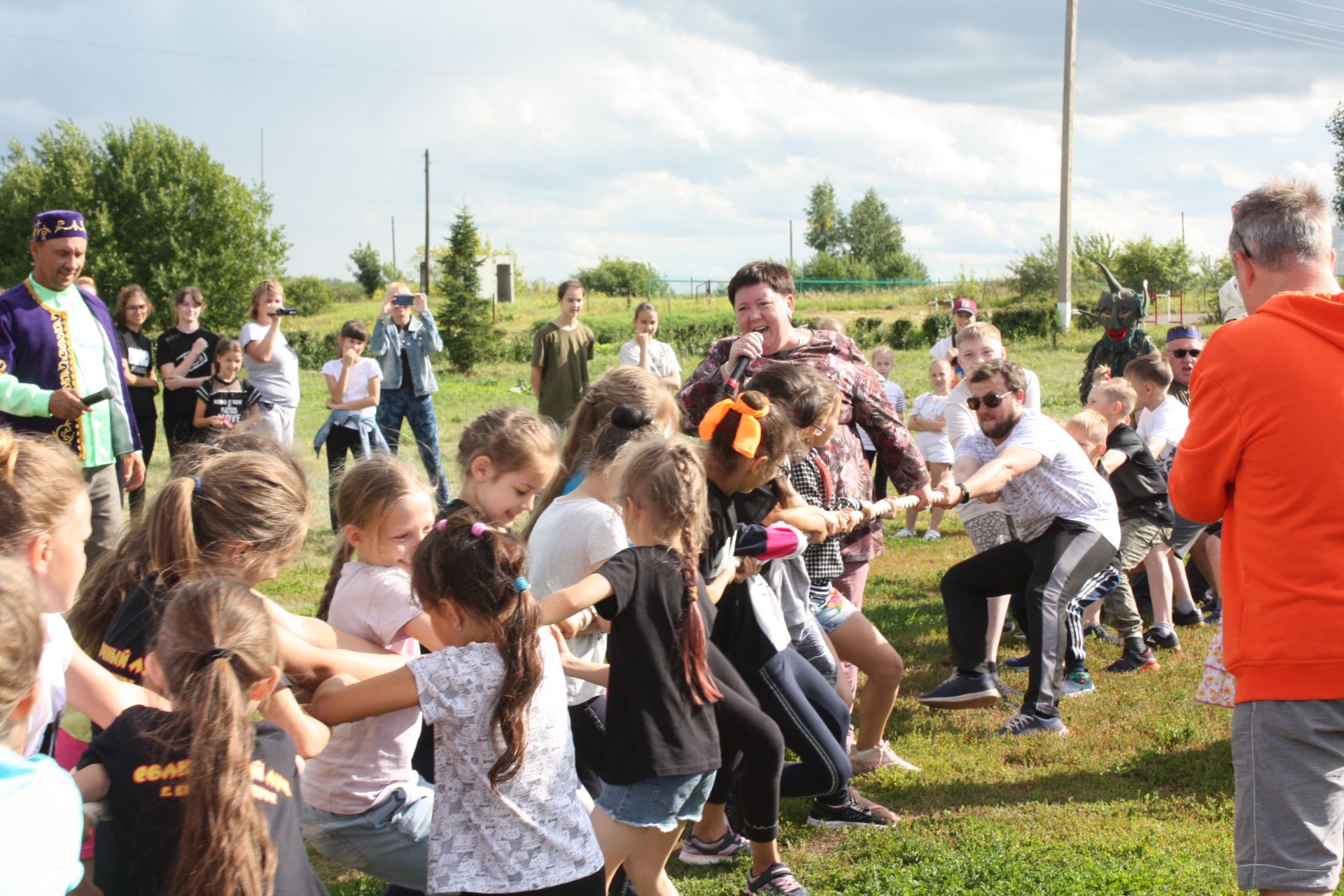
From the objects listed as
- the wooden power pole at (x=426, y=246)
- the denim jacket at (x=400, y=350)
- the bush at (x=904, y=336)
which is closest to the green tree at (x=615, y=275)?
the wooden power pole at (x=426, y=246)

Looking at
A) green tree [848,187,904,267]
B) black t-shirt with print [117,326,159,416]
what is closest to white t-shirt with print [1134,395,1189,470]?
black t-shirt with print [117,326,159,416]

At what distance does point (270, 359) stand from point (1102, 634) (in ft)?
21.8

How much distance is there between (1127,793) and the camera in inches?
179

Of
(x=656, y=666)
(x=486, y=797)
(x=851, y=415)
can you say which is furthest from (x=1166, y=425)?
(x=486, y=797)

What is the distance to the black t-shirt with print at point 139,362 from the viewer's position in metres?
Answer: 9.27

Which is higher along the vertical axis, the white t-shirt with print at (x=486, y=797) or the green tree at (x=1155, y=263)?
the green tree at (x=1155, y=263)

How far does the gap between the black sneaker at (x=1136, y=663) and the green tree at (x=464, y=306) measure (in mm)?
25154

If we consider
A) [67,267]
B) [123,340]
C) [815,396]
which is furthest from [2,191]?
[815,396]

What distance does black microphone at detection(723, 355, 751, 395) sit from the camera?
4445mm

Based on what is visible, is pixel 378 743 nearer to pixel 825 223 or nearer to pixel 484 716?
pixel 484 716

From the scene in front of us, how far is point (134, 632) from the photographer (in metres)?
2.53

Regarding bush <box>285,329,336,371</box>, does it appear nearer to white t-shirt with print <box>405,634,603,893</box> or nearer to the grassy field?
the grassy field

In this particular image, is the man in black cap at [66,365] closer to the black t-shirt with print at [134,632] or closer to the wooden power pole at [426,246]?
the black t-shirt with print at [134,632]

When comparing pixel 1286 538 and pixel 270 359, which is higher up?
pixel 270 359
